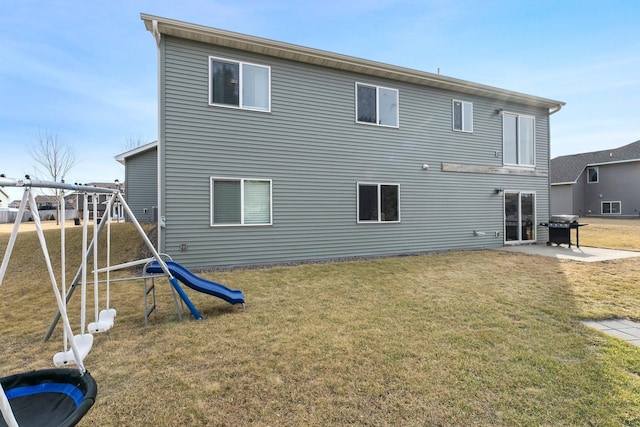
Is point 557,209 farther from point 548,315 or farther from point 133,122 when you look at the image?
point 133,122

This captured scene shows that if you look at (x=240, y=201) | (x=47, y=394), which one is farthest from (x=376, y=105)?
(x=47, y=394)

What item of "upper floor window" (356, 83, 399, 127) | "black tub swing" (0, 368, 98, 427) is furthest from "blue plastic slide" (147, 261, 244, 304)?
"upper floor window" (356, 83, 399, 127)

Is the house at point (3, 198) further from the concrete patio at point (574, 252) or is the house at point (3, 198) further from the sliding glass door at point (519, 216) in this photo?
the sliding glass door at point (519, 216)

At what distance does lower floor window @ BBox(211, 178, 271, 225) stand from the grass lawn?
88.4 inches

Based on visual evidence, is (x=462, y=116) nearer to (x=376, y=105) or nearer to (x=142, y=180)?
(x=376, y=105)

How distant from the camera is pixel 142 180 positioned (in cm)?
1525

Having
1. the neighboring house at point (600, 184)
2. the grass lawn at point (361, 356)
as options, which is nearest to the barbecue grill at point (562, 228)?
the grass lawn at point (361, 356)

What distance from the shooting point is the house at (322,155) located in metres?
7.51

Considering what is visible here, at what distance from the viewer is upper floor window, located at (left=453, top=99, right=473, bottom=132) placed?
10.8 metres

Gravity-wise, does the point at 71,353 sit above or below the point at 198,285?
below

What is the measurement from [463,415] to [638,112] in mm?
→ 34887

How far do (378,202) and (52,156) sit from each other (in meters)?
24.1

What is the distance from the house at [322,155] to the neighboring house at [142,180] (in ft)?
28.7

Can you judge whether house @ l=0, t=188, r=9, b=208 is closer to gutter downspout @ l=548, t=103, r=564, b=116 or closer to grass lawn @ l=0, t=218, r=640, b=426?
grass lawn @ l=0, t=218, r=640, b=426
